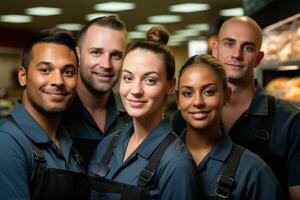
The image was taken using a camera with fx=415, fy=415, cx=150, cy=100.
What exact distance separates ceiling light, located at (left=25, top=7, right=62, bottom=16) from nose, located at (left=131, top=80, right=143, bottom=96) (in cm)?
731

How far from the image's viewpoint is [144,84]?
1.63m

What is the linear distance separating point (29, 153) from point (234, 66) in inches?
41.5

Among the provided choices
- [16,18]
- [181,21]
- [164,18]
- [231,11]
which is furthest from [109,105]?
[16,18]

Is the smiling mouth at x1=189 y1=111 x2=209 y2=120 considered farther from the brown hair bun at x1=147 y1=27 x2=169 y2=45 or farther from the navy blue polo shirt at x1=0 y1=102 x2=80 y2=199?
the navy blue polo shirt at x1=0 y1=102 x2=80 y2=199

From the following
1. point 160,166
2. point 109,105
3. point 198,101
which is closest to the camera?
Answer: point 160,166

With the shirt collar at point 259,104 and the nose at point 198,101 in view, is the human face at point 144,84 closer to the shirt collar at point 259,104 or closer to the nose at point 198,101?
the nose at point 198,101

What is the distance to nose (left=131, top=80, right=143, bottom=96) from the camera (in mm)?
1615

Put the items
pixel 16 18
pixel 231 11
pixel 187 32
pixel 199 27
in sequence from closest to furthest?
pixel 231 11 → pixel 16 18 → pixel 199 27 → pixel 187 32

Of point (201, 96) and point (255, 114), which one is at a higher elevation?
point (201, 96)

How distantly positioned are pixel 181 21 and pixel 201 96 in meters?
8.75

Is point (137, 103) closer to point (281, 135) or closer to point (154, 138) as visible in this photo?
point (154, 138)

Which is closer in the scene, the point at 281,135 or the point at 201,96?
the point at 201,96

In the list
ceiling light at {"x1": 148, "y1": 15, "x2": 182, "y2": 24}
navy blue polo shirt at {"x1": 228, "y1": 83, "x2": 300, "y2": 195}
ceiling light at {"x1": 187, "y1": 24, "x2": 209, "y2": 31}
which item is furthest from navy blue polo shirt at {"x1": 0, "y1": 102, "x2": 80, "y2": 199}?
ceiling light at {"x1": 187, "y1": 24, "x2": 209, "y2": 31}

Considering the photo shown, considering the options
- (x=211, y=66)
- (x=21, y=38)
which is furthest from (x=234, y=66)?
(x=21, y=38)
